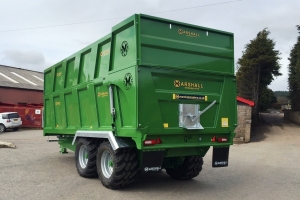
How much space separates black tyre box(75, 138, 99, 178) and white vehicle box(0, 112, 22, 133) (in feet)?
69.3

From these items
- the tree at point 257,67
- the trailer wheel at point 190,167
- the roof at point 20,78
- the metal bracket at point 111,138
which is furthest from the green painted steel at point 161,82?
the roof at point 20,78

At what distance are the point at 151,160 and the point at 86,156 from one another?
2.62m

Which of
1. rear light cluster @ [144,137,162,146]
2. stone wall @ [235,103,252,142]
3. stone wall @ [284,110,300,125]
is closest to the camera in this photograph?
rear light cluster @ [144,137,162,146]

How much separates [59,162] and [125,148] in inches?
192

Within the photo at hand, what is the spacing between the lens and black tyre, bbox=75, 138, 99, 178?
28.3 feet

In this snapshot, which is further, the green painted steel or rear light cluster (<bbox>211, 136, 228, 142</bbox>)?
rear light cluster (<bbox>211, 136, 228, 142</bbox>)

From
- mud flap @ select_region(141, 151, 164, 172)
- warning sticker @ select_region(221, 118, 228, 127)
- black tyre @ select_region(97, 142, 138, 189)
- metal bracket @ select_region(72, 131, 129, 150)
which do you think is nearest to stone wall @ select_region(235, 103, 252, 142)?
warning sticker @ select_region(221, 118, 228, 127)

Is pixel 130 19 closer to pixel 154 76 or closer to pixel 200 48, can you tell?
pixel 154 76

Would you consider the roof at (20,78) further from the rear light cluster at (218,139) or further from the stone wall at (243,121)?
the rear light cluster at (218,139)

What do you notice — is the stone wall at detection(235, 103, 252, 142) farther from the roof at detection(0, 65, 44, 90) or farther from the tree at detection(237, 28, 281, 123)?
the roof at detection(0, 65, 44, 90)

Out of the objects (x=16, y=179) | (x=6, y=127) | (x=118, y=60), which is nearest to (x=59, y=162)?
(x=16, y=179)

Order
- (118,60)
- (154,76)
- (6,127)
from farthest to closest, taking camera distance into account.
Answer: (6,127) → (118,60) → (154,76)

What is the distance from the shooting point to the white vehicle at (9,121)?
28.2 m

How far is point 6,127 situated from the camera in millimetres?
28219
